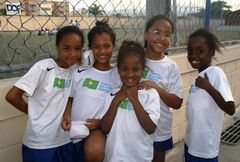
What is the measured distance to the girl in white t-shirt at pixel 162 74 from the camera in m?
2.39

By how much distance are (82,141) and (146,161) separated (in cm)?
40

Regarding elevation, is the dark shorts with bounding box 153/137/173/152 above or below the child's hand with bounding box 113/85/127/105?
below

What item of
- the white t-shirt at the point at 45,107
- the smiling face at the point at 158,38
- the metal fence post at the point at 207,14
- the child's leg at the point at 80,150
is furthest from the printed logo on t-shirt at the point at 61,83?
the metal fence post at the point at 207,14

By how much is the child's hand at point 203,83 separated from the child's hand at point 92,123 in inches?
27.7

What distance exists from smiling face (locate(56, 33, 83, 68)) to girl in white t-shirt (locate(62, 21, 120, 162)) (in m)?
0.11

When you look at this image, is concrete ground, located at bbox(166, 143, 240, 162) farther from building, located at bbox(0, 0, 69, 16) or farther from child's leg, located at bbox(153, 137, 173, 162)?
building, located at bbox(0, 0, 69, 16)

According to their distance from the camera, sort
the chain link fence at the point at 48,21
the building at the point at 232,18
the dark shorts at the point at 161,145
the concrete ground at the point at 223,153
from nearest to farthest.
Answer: the chain link fence at the point at 48,21 → the dark shorts at the point at 161,145 → the concrete ground at the point at 223,153 → the building at the point at 232,18

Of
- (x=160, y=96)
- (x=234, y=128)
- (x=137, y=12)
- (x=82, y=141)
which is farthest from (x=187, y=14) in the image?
(x=82, y=141)

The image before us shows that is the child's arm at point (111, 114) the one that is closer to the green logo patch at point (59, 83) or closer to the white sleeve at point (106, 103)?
the white sleeve at point (106, 103)

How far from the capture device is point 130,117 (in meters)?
2.06

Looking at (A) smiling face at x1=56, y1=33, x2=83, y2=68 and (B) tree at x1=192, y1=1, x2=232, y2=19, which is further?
(B) tree at x1=192, y1=1, x2=232, y2=19

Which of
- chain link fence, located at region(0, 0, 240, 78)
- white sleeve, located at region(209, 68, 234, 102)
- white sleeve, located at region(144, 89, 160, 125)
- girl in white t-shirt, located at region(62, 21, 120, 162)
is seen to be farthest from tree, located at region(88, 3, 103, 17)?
white sleeve, located at region(209, 68, 234, 102)

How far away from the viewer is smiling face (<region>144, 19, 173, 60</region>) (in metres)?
2.42

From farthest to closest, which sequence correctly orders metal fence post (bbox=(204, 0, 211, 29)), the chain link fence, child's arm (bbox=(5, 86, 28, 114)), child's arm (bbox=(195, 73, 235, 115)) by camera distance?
metal fence post (bbox=(204, 0, 211, 29)) → child's arm (bbox=(195, 73, 235, 115)) → the chain link fence → child's arm (bbox=(5, 86, 28, 114))
